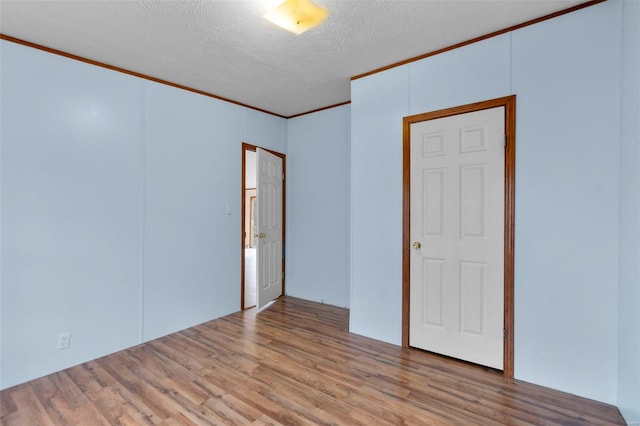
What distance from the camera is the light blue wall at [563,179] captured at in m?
2.01

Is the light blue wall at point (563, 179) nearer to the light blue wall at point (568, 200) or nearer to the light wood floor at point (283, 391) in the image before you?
the light blue wall at point (568, 200)

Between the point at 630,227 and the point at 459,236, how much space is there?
103 cm

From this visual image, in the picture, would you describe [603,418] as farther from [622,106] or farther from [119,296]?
[119,296]

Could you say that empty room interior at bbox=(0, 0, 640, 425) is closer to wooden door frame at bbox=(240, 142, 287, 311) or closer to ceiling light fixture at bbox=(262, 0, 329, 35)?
ceiling light fixture at bbox=(262, 0, 329, 35)

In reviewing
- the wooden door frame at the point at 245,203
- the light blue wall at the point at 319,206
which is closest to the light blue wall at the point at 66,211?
the wooden door frame at the point at 245,203

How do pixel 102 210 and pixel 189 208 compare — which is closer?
pixel 102 210

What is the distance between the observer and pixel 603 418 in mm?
1891

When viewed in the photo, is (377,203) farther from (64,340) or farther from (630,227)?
(64,340)

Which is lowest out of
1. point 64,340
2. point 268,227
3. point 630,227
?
point 64,340

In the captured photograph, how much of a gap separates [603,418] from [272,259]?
3501 mm

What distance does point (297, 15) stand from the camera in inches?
79.9

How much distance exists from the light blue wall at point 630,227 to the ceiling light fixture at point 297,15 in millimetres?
1844

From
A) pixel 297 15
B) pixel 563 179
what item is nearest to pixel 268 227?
pixel 297 15

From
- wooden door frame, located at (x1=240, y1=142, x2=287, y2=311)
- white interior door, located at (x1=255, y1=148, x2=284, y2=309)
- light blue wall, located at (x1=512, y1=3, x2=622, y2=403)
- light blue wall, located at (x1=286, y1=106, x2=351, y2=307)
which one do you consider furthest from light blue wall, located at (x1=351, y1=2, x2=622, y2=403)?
wooden door frame, located at (x1=240, y1=142, x2=287, y2=311)
